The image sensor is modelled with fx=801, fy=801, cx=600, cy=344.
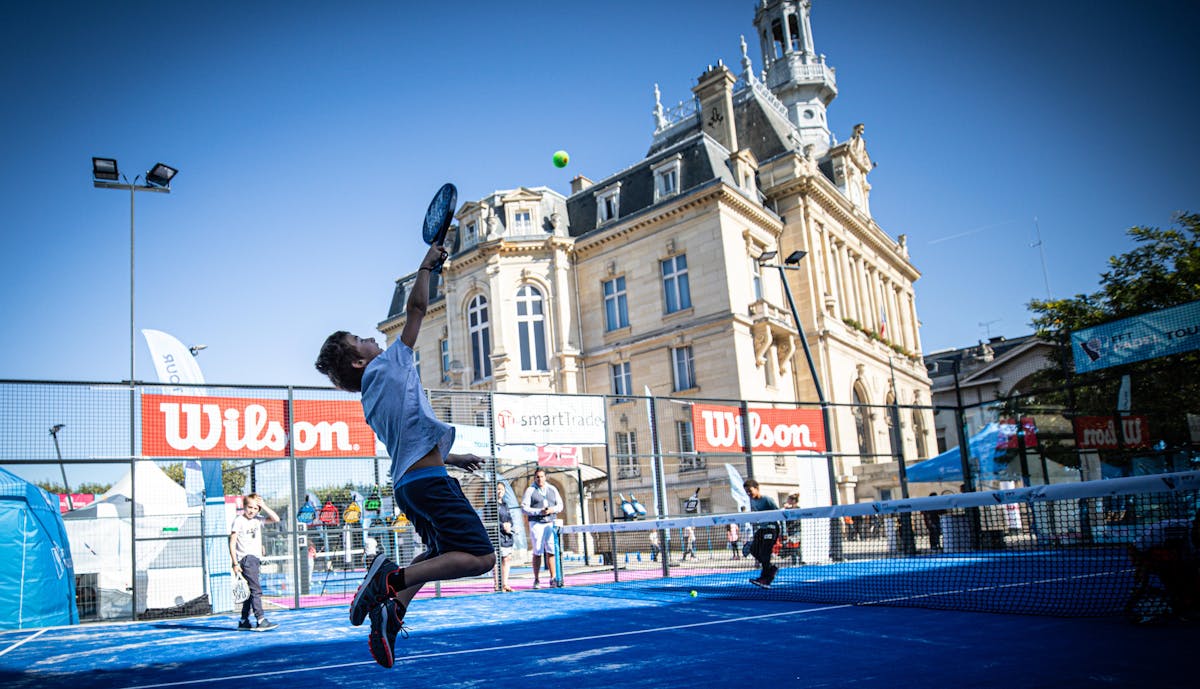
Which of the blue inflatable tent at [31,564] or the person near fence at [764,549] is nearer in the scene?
the person near fence at [764,549]

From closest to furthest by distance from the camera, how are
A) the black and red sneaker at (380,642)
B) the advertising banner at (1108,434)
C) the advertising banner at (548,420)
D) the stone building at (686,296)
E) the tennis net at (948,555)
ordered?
the black and red sneaker at (380,642) → the tennis net at (948,555) → the advertising banner at (548,420) → the advertising banner at (1108,434) → the stone building at (686,296)

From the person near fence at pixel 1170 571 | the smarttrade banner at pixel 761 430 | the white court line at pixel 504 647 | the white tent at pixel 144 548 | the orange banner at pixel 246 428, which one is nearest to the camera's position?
the white court line at pixel 504 647

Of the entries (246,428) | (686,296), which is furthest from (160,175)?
(686,296)

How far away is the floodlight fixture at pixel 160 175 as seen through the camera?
16797mm

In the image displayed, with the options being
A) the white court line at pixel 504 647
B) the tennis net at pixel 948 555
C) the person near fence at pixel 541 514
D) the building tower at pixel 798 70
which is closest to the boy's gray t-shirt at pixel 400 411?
the white court line at pixel 504 647

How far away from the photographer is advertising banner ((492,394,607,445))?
14.4 metres

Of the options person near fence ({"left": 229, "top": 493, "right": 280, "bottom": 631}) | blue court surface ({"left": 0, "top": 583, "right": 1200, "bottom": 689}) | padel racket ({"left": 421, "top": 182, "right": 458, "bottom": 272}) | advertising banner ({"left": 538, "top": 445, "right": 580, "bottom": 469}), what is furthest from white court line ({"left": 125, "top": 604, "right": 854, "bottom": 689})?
advertising banner ({"left": 538, "top": 445, "right": 580, "bottom": 469})

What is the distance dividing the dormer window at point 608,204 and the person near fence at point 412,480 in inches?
1329

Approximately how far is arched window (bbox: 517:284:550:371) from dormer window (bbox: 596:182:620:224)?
472cm

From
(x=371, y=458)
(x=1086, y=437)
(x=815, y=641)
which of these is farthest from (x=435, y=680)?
(x=1086, y=437)

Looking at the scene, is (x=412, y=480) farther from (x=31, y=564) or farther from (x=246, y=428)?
(x=31, y=564)

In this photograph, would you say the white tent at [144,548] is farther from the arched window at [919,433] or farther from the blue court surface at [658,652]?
the arched window at [919,433]

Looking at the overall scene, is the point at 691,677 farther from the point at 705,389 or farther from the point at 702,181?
the point at 702,181

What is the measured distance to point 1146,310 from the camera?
71.4 feet
